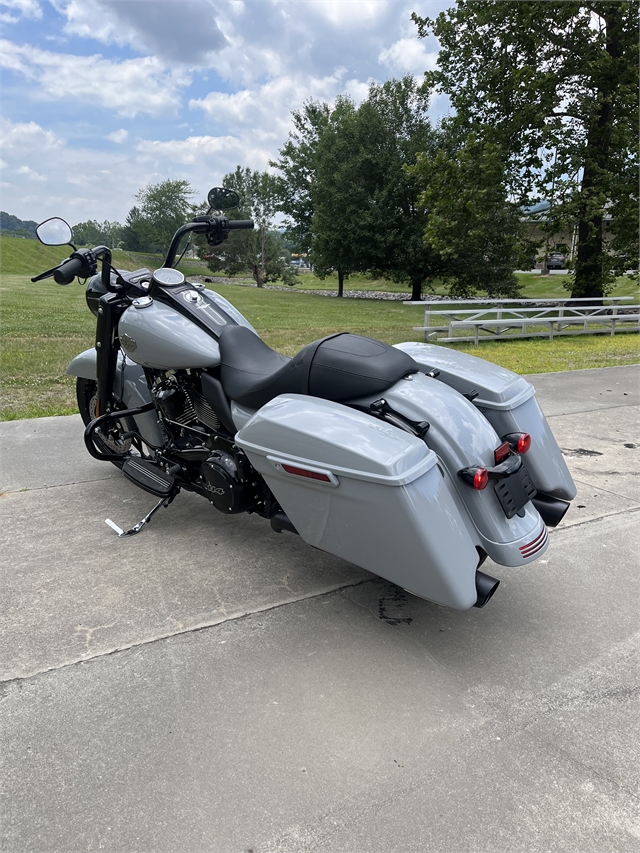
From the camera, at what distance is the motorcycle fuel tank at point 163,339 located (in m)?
3.12

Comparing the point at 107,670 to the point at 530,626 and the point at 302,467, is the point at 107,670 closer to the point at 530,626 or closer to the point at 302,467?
the point at 302,467

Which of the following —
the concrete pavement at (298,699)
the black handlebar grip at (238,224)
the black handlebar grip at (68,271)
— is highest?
the black handlebar grip at (238,224)

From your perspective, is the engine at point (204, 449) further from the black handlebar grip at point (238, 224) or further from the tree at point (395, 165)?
the tree at point (395, 165)

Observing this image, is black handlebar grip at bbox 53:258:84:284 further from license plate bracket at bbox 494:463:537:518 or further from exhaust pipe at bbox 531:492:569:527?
exhaust pipe at bbox 531:492:569:527

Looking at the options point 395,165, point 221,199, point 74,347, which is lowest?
point 74,347

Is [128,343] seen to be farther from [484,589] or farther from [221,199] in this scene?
[484,589]

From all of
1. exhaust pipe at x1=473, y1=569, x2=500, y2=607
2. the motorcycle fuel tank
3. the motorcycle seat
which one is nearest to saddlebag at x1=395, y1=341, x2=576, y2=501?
the motorcycle seat

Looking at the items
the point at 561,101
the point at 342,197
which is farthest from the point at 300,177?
the point at 561,101

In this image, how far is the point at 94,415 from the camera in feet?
14.3

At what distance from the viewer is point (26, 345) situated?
10.7 meters

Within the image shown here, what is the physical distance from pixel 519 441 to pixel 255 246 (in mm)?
54504

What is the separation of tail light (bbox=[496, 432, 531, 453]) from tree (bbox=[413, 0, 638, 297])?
1379 cm

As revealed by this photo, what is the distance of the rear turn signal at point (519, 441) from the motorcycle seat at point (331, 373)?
0.50m

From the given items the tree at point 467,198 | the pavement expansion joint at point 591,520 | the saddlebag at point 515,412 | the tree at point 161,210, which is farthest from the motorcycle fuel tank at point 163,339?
the tree at point 161,210
